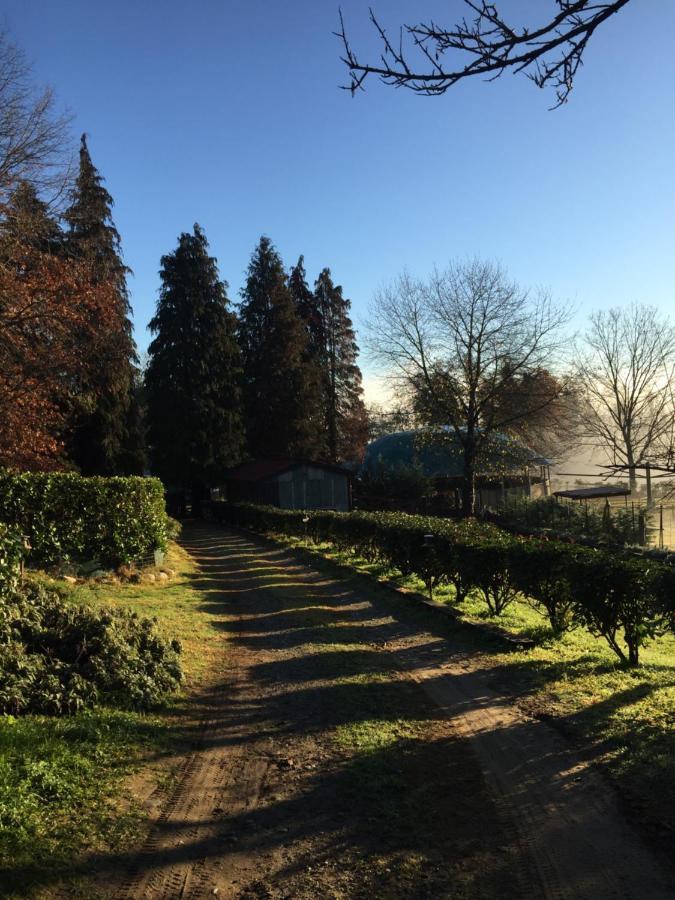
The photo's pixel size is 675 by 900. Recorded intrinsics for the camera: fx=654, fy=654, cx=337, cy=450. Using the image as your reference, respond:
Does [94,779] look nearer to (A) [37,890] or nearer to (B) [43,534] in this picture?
(A) [37,890]

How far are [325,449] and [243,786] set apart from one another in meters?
45.2

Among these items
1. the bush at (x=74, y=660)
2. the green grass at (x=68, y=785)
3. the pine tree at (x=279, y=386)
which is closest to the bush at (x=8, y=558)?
the bush at (x=74, y=660)

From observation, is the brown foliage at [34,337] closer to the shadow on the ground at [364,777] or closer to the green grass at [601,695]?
the shadow on the ground at [364,777]

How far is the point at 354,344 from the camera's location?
176 feet

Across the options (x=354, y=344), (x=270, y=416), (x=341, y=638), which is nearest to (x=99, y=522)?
(x=341, y=638)

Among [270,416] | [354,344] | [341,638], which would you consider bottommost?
[341,638]

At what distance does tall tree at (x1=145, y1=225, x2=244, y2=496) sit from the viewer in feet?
131

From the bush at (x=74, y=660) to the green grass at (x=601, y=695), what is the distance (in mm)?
2091

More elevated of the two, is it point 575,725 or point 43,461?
point 43,461

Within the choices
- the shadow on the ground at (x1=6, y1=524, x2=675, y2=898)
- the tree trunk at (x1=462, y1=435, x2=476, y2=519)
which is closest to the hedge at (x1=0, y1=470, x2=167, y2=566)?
the shadow on the ground at (x1=6, y1=524, x2=675, y2=898)

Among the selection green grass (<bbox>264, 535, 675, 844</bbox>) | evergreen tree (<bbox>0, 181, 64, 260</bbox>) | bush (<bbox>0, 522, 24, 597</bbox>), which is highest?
evergreen tree (<bbox>0, 181, 64, 260</bbox>)

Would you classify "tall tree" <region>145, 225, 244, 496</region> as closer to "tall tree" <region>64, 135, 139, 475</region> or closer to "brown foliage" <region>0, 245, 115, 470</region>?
"tall tree" <region>64, 135, 139, 475</region>

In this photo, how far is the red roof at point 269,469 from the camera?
35.8m

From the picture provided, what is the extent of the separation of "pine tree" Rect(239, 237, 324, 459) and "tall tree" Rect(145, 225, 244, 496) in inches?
195
